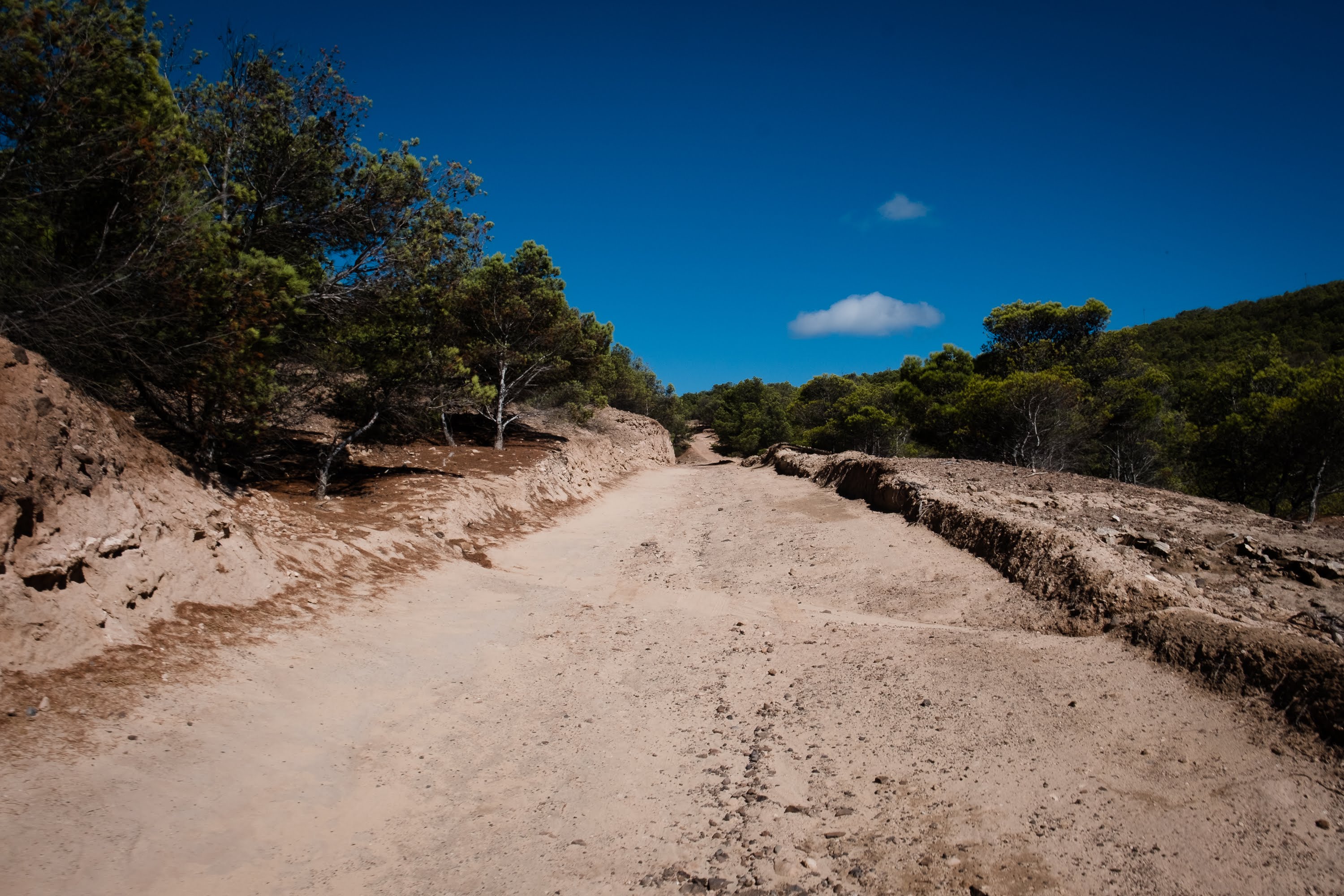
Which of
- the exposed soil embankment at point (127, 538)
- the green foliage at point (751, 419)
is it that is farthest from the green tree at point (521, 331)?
the green foliage at point (751, 419)

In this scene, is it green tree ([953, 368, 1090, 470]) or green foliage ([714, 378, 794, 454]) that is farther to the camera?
green foliage ([714, 378, 794, 454])

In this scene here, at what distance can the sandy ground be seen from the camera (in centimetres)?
329

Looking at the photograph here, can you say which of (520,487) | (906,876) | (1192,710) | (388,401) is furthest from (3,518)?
(520,487)

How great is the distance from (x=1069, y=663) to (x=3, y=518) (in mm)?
9625

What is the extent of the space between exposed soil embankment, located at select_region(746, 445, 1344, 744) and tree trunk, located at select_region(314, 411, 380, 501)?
11.8 metres

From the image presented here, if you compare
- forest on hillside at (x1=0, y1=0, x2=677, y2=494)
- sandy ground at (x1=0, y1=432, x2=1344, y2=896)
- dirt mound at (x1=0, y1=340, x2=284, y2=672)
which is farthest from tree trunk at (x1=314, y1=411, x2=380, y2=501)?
sandy ground at (x1=0, y1=432, x2=1344, y2=896)

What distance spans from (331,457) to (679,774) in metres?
9.95

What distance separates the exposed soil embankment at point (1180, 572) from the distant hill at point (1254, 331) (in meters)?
30.3

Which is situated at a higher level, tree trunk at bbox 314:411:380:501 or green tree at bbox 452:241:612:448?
green tree at bbox 452:241:612:448

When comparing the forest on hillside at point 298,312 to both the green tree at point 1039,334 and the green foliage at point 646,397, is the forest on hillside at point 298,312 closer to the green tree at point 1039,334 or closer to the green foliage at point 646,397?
the green tree at point 1039,334

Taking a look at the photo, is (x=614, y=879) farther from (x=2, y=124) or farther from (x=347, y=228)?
(x=347, y=228)

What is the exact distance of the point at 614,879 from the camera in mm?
3449

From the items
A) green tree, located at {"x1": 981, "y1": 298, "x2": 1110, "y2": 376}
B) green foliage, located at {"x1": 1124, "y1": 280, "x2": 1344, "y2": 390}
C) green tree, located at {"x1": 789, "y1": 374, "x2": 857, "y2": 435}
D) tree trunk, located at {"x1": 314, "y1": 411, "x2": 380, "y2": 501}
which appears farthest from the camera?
green tree, located at {"x1": 789, "y1": 374, "x2": 857, "y2": 435}

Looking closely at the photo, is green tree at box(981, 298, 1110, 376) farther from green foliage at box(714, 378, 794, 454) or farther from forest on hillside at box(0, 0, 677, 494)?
forest on hillside at box(0, 0, 677, 494)
